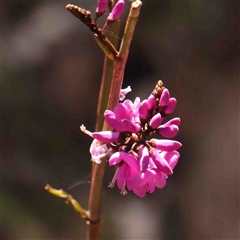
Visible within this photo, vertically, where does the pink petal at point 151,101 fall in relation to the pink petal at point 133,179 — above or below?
above

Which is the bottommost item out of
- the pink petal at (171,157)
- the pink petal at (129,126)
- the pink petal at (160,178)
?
the pink petal at (160,178)

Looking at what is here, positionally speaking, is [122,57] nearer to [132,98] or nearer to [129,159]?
[129,159]

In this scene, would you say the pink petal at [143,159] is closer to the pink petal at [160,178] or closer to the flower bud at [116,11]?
the pink petal at [160,178]

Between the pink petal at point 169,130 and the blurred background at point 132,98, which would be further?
the blurred background at point 132,98

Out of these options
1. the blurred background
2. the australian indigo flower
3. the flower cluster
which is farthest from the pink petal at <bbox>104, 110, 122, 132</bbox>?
the blurred background

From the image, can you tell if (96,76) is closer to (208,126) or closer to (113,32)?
(208,126)

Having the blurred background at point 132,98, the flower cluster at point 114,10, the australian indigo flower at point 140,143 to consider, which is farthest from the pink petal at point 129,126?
the blurred background at point 132,98

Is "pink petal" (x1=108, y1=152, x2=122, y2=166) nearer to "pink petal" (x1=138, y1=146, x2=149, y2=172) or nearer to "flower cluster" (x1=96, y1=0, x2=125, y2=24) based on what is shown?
"pink petal" (x1=138, y1=146, x2=149, y2=172)
